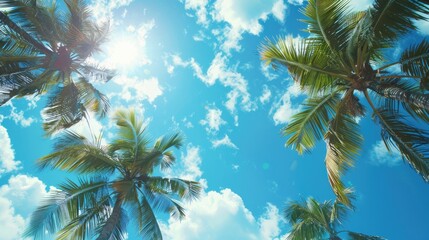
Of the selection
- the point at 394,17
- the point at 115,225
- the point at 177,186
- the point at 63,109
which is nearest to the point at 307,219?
the point at 177,186

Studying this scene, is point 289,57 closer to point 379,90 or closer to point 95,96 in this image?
point 379,90

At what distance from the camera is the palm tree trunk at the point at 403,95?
21.2 feet

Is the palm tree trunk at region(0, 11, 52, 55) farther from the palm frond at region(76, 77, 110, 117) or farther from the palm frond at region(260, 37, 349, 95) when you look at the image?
the palm frond at region(260, 37, 349, 95)

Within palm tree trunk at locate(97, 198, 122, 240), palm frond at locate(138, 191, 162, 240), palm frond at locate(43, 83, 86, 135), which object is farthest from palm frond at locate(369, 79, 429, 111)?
palm frond at locate(43, 83, 86, 135)

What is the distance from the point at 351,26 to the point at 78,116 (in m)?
10.7

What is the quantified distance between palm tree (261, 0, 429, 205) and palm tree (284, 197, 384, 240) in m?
5.77

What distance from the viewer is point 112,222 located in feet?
35.8

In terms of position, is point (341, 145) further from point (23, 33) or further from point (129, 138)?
point (23, 33)

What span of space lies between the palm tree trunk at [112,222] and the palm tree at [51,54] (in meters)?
4.10

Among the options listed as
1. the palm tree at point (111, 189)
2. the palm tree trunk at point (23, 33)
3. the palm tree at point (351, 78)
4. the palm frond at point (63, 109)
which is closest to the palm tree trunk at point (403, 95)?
the palm tree at point (351, 78)

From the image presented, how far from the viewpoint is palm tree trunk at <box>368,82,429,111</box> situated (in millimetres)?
6461

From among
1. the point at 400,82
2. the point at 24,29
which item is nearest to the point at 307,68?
the point at 400,82

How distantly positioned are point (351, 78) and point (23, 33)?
1155 cm

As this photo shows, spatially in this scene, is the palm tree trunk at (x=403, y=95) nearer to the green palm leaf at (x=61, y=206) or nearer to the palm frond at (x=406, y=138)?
the palm frond at (x=406, y=138)
